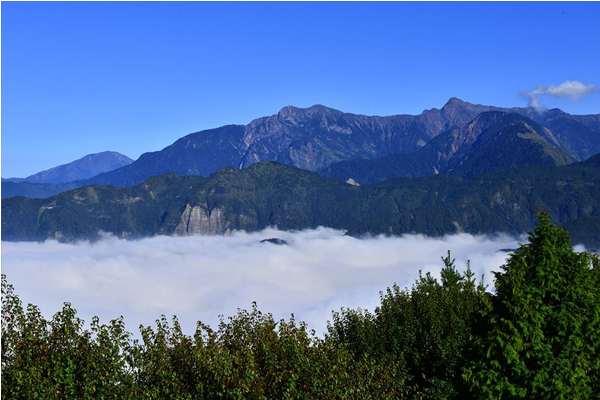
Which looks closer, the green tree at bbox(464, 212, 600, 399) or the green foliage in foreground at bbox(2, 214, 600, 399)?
the green foliage in foreground at bbox(2, 214, 600, 399)

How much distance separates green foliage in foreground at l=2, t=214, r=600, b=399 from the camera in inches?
1502

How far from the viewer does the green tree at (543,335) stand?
138 ft

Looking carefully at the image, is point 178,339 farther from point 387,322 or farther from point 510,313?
point 387,322

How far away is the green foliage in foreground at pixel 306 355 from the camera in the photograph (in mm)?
38156

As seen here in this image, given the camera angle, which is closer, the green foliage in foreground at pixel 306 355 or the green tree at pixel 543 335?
the green foliage in foreground at pixel 306 355

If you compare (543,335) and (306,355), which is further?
(306,355)

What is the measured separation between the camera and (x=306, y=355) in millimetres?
46500

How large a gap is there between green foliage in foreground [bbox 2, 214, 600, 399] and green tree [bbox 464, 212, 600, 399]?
0.24 feet

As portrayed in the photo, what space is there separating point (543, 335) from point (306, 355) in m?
16.6

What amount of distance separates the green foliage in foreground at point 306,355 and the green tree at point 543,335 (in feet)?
0.24

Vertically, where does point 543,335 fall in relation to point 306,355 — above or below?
above

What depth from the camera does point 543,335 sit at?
42.9 meters

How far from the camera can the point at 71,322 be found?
4191 centimetres

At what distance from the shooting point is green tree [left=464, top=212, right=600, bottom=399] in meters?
42.1
